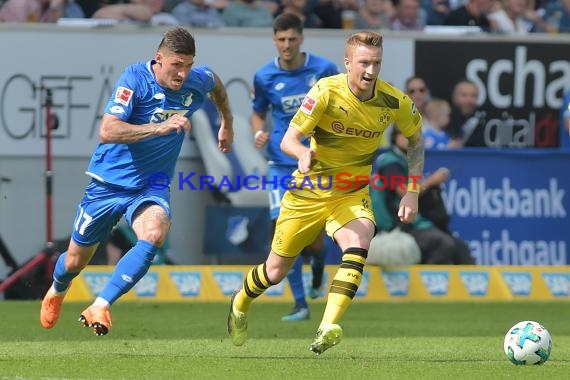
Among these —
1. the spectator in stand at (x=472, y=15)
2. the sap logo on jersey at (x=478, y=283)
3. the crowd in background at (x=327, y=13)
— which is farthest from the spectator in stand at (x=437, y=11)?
the sap logo on jersey at (x=478, y=283)

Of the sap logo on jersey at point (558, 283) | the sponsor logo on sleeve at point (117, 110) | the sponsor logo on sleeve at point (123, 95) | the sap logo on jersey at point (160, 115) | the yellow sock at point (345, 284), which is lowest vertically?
the sap logo on jersey at point (558, 283)

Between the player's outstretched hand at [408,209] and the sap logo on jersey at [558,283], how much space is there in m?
6.69

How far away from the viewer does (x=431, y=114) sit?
16609 mm

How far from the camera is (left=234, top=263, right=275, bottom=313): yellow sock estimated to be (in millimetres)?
10344

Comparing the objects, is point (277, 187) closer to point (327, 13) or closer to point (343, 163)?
point (343, 163)

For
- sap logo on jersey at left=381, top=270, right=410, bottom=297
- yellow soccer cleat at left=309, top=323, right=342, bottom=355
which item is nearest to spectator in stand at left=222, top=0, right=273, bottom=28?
sap logo on jersey at left=381, top=270, right=410, bottom=297

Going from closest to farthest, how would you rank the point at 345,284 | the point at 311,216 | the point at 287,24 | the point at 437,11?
the point at 345,284 < the point at 311,216 < the point at 287,24 < the point at 437,11

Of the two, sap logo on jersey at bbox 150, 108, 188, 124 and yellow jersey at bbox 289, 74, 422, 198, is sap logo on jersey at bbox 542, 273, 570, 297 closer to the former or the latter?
yellow jersey at bbox 289, 74, 422, 198

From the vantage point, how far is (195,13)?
16812 millimetres

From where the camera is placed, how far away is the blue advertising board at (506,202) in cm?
1633

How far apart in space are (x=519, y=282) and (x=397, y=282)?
1.45 metres

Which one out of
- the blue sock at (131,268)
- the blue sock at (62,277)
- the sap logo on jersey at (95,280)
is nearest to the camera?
the blue sock at (131,268)

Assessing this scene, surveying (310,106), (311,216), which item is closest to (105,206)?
(311,216)

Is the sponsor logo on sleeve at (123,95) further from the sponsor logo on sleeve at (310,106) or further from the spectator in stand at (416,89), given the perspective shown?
the spectator in stand at (416,89)
